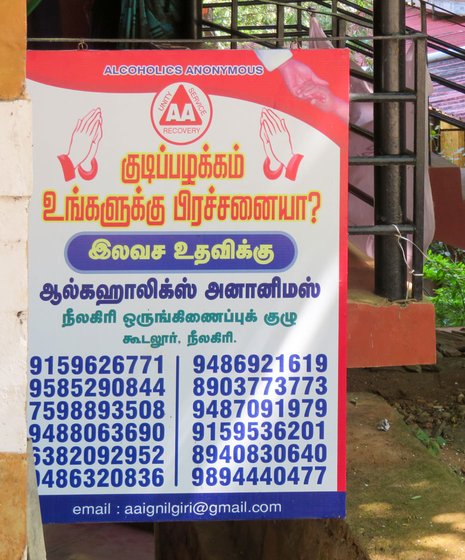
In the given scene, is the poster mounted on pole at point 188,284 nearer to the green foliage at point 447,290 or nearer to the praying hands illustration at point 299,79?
the praying hands illustration at point 299,79

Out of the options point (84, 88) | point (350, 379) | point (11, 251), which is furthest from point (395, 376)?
point (11, 251)

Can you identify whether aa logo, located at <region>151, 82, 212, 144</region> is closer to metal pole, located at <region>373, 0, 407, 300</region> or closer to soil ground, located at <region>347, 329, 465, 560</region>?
metal pole, located at <region>373, 0, 407, 300</region>

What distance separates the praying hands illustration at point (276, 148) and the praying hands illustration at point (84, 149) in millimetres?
548

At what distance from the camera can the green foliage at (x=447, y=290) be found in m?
10.1

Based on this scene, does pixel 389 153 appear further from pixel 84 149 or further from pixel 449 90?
pixel 449 90

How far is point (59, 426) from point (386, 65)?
2.12m

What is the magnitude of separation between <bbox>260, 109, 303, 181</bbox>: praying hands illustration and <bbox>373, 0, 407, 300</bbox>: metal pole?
0.98 meters

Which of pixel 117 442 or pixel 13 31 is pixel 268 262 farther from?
pixel 13 31

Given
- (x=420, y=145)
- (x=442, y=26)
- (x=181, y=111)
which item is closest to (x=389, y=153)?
(x=420, y=145)

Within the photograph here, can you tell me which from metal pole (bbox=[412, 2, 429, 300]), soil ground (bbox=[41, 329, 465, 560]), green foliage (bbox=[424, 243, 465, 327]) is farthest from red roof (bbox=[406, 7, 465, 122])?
metal pole (bbox=[412, 2, 429, 300])

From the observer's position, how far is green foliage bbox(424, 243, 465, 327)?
10.1 metres

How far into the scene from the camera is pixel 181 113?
3.01m

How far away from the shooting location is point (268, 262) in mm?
3047

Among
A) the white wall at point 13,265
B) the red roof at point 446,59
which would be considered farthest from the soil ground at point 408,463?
the red roof at point 446,59
